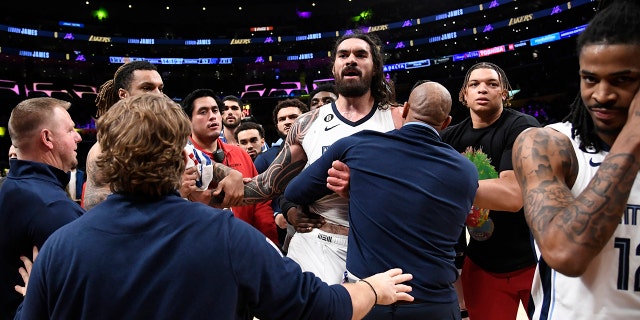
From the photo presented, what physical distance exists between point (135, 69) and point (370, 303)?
2468 millimetres

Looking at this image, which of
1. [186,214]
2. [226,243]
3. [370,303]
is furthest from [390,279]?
[186,214]

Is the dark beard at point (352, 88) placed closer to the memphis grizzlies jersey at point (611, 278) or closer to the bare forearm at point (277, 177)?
the bare forearm at point (277, 177)

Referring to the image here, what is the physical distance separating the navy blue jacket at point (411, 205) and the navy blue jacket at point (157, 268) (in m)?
0.82

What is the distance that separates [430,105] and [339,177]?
1.85 feet

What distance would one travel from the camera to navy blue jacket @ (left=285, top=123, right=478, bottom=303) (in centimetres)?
214

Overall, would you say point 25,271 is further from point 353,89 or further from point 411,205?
point 353,89

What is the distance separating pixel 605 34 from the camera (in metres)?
1.37

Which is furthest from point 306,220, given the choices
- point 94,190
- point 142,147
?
point 142,147

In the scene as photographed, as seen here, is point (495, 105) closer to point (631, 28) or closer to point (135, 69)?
point (631, 28)

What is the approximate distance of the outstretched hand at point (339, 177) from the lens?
236 centimetres

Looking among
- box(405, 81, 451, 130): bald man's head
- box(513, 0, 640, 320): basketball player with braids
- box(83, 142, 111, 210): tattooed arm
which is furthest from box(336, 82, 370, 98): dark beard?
box(513, 0, 640, 320): basketball player with braids

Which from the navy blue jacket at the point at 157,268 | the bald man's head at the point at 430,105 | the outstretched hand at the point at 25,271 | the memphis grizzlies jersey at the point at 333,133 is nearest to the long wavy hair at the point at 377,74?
the memphis grizzlies jersey at the point at 333,133

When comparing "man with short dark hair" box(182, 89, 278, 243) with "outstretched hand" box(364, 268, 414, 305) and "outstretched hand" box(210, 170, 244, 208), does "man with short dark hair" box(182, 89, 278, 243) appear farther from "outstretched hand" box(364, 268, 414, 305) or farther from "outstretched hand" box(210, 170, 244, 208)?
"outstretched hand" box(364, 268, 414, 305)

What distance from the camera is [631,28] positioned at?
4.40ft
